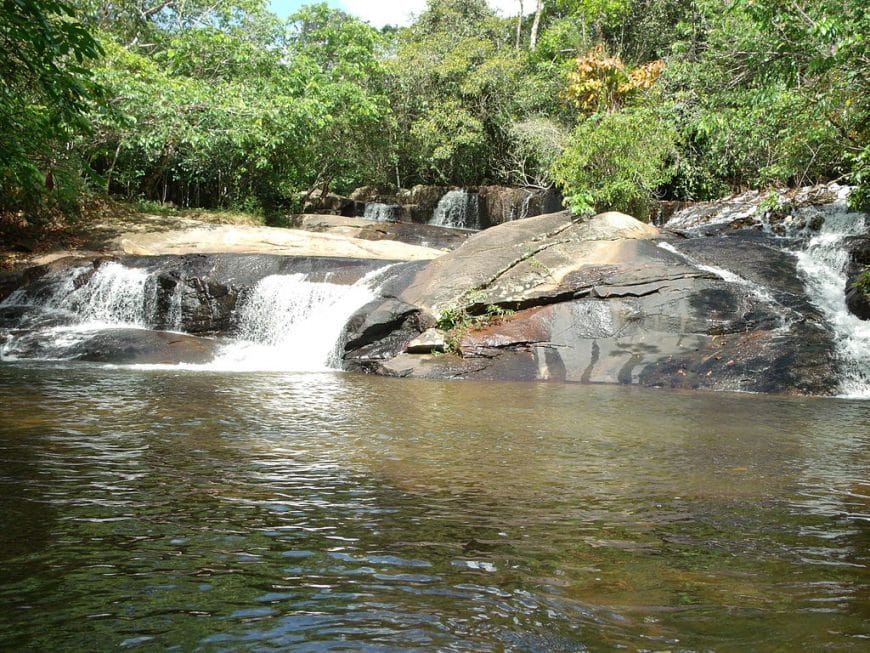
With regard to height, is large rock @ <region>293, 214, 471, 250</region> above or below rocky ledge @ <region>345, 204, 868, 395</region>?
above

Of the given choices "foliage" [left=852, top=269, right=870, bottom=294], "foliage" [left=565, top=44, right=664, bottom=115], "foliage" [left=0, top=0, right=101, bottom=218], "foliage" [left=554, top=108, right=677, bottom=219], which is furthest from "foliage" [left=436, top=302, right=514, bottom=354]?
"foliage" [left=565, top=44, right=664, bottom=115]

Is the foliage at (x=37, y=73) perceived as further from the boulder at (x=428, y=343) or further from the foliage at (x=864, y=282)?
the foliage at (x=864, y=282)

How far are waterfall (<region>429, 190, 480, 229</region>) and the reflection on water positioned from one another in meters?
21.7

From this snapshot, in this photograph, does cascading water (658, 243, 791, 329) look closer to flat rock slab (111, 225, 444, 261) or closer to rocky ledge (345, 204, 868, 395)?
rocky ledge (345, 204, 868, 395)

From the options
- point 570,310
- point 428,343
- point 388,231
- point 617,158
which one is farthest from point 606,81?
point 428,343

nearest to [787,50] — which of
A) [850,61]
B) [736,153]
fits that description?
[850,61]

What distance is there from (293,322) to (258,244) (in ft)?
19.7

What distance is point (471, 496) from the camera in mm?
4316

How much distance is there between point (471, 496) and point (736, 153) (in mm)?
20068

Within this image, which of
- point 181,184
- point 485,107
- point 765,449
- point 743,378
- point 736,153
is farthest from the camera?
point 485,107

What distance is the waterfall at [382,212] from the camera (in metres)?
29.0

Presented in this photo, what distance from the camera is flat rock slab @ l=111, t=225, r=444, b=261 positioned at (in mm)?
19266

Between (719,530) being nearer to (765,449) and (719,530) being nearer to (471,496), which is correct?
(471,496)

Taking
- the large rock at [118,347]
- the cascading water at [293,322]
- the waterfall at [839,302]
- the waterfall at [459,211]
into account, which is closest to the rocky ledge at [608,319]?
the waterfall at [839,302]
